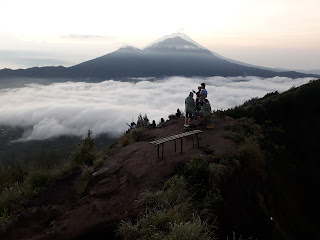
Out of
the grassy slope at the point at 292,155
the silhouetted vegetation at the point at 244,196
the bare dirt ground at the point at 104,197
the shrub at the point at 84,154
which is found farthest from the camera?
the shrub at the point at 84,154

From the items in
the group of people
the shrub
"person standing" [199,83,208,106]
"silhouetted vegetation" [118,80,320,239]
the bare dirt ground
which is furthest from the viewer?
"person standing" [199,83,208,106]

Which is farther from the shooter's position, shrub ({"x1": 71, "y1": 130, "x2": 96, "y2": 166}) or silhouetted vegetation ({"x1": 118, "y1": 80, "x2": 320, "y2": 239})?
shrub ({"x1": 71, "y1": 130, "x2": 96, "y2": 166})

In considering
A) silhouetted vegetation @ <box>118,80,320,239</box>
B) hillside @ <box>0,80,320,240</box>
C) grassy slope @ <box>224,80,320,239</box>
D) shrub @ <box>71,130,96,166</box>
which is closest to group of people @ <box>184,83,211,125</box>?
hillside @ <box>0,80,320,240</box>

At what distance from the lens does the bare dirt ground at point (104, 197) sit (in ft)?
19.0

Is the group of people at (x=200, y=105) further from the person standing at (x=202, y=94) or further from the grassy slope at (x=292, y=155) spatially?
the grassy slope at (x=292, y=155)

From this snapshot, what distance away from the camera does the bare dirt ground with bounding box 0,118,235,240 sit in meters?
5.80

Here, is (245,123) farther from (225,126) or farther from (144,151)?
(144,151)

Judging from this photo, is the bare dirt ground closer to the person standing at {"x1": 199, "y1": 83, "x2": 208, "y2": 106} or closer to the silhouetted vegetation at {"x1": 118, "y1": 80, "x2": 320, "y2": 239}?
the silhouetted vegetation at {"x1": 118, "y1": 80, "x2": 320, "y2": 239}

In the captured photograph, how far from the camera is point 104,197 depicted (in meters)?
7.21

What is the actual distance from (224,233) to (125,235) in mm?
2390

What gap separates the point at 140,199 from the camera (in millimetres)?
6184

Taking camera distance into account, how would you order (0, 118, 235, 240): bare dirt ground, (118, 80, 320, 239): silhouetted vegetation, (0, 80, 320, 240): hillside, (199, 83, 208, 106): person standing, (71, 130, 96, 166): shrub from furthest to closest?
(199, 83, 208, 106): person standing < (71, 130, 96, 166): shrub < (0, 118, 235, 240): bare dirt ground < (0, 80, 320, 240): hillside < (118, 80, 320, 239): silhouetted vegetation

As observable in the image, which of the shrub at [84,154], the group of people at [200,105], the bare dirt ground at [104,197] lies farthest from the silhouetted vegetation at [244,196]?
the shrub at [84,154]

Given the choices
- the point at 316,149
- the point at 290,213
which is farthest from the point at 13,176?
the point at 316,149
